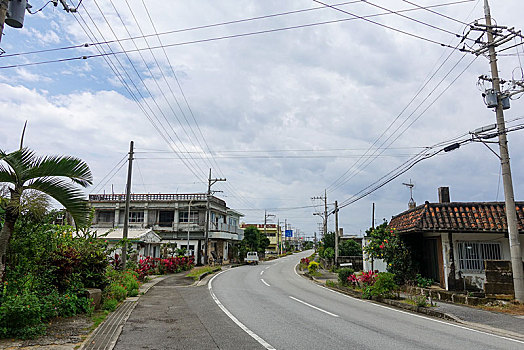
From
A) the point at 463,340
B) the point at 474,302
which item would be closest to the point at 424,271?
the point at 474,302

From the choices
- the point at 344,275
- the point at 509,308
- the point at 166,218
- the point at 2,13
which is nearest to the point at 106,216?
the point at 166,218

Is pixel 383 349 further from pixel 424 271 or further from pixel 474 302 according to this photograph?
pixel 424 271

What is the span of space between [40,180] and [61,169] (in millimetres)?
496

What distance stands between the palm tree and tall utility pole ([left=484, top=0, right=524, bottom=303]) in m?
13.4

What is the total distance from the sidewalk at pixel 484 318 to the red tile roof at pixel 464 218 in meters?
3.94

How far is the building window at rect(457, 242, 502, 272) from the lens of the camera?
56.1ft

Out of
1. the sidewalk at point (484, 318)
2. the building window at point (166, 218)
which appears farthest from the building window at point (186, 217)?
the sidewalk at point (484, 318)

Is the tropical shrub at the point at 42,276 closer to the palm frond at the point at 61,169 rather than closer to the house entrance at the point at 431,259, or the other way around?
the palm frond at the point at 61,169

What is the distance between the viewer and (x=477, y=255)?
17.2 m

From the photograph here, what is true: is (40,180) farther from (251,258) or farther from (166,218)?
(251,258)

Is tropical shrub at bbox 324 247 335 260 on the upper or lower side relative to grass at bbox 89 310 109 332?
upper

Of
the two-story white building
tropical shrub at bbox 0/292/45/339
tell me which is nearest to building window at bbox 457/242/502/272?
tropical shrub at bbox 0/292/45/339

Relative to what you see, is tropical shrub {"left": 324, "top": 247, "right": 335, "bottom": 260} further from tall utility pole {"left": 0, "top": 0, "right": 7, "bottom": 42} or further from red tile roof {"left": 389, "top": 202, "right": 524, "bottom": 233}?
tall utility pole {"left": 0, "top": 0, "right": 7, "bottom": 42}

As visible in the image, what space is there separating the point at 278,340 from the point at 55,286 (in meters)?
6.36
